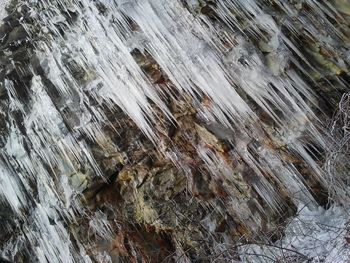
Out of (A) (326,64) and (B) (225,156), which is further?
(B) (225,156)

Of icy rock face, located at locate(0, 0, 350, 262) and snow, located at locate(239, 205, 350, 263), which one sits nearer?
snow, located at locate(239, 205, 350, 263)

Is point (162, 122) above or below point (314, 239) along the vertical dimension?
above

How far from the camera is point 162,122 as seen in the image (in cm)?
485

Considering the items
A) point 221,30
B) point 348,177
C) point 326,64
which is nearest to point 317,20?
point 326,64

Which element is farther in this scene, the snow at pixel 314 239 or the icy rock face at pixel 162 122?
the icy rock face at pixel 162 122

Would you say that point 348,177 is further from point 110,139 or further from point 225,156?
point 110,139

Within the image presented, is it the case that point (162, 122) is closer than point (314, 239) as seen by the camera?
No

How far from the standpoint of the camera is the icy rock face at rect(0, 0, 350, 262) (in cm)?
417

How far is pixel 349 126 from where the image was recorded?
391 centimetres

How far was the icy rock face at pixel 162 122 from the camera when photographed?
4.17 metres

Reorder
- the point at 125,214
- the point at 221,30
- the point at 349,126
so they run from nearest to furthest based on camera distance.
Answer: the point at 349,126, the point at 221,30, the point at 125,214

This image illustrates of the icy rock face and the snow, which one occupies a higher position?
the icy rock face

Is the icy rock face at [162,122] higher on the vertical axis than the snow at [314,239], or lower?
higher

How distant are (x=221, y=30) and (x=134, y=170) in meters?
1.82
